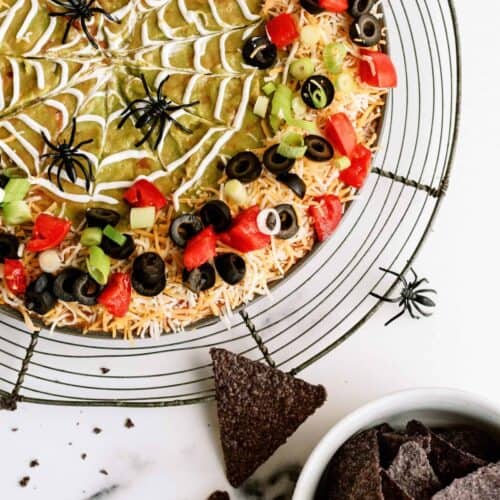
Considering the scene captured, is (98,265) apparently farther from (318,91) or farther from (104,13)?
(318,91)

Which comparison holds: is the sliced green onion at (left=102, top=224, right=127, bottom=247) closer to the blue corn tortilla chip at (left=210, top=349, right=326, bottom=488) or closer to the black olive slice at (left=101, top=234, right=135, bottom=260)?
the black olive slice at (left=101, top=234, right=135, bottom=260)

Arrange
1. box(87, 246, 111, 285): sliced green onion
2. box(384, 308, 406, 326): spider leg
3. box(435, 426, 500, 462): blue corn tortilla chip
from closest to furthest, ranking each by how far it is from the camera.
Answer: box(87, 246, 111, 285): sliced green onion, box(435, 426, 500, 462): blue corn tortilla chip, box(384, 308, 406, 326): spider leg

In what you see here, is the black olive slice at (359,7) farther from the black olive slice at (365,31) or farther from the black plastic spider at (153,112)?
the black plastic spider at (153,112)

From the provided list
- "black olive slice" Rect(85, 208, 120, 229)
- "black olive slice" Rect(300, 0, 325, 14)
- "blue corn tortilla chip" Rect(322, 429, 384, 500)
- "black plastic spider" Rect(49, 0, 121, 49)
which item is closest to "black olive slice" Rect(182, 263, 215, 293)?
"black olive slice" Rect(85, 208, 120, 229)

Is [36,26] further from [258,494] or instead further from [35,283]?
[258,494]

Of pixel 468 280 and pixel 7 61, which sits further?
pixel 468 280

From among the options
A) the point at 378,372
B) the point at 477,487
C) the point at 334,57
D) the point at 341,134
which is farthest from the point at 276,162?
the point at 477,487

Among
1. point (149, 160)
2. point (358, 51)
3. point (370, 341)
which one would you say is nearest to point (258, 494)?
point (370, 341)
